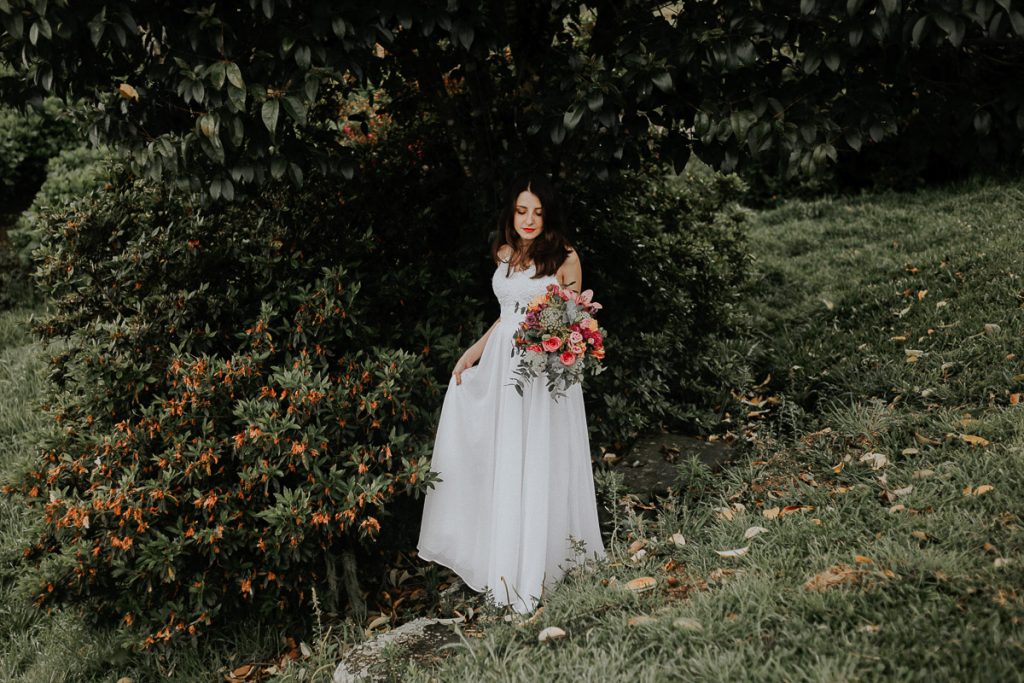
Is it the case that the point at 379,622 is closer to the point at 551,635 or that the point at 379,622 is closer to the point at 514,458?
the point at 514,458

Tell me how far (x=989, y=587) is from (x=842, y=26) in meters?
2.22

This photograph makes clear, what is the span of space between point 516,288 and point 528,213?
372 mm

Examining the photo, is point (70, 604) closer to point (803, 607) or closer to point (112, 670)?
point (112, 670)

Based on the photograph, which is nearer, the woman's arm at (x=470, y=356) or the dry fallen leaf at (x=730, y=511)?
the dry fallen leaf at (x=730, y=511)

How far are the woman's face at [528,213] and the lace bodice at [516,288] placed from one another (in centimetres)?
19

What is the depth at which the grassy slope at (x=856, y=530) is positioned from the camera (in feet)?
8.68

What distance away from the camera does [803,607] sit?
2828mm

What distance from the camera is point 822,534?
11.1 feet

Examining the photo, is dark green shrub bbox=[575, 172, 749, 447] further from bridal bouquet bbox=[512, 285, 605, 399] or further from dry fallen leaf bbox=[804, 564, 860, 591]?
dry fallen leaf bbox=[804, 564, 860, 591]

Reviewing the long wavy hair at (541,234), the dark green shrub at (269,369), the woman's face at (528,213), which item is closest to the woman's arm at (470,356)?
the dark green shrub at (269,369)

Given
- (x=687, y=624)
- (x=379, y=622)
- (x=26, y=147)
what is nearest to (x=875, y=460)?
(x=687, y=624)

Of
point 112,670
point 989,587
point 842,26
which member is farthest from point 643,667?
point 112,670

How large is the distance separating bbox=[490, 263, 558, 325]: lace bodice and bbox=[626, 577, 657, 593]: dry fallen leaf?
4.38 feet

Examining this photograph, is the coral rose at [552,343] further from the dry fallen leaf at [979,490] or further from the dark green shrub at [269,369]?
the dry fallen leaf at [979,490]
